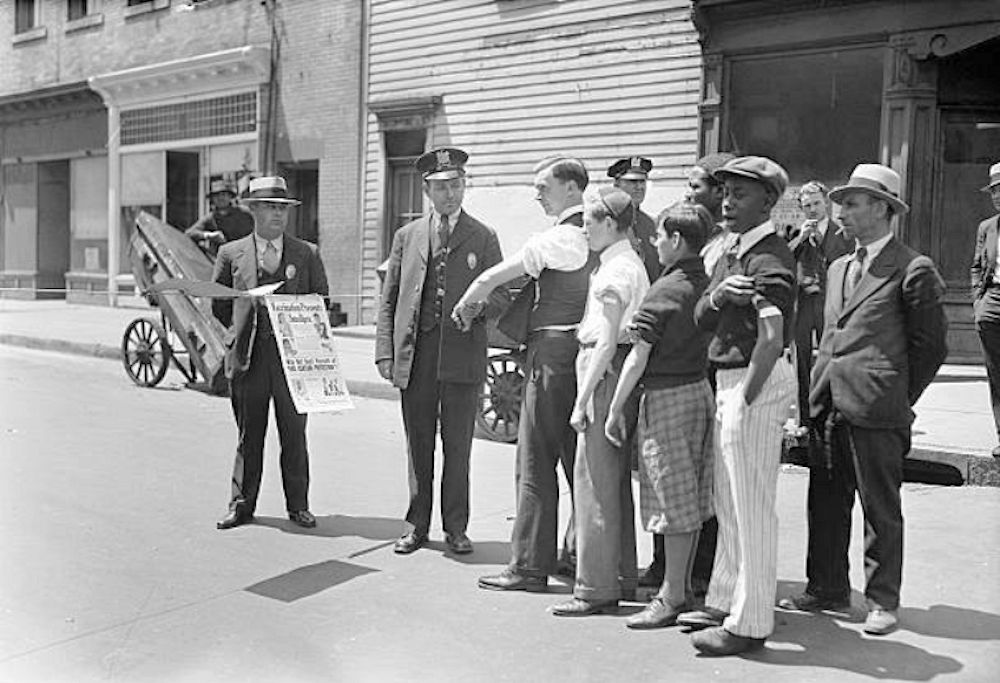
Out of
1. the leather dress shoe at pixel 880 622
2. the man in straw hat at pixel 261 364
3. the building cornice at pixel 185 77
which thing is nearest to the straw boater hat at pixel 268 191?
the man in straw hat at pixel 261 364

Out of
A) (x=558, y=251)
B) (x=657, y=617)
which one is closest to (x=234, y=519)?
(x=558, y=251)

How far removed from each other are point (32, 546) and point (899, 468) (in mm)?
4366

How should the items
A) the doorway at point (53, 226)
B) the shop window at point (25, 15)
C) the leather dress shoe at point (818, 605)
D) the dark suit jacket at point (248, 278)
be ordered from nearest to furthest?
the leather dress shoe at point (818, 605) < the dark suit jacket at point (248, 278) < the doorway at point (53, 226) < the shop window at point (25, 15)

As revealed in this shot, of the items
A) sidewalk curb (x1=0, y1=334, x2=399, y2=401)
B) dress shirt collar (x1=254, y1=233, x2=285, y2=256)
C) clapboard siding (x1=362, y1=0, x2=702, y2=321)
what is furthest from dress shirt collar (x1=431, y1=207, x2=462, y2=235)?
clapboard siding (x1=362, y1=0, x2=702, y2=321)

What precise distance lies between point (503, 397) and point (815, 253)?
9.74ft

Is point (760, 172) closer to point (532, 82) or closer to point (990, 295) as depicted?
point (990, 295)

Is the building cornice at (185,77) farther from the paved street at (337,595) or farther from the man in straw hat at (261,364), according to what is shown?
the man in straw hat at (261,364)

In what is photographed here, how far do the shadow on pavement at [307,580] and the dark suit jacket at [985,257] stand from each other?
195 inches

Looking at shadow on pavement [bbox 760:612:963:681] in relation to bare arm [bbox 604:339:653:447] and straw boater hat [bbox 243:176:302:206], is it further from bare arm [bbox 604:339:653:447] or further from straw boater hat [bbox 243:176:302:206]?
straw boater hat [bbox 243:176:302:206]

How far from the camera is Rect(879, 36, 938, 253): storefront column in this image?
11867 mm

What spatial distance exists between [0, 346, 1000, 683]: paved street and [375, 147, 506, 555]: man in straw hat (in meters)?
0.31

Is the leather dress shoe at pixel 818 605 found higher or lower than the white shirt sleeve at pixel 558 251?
lower

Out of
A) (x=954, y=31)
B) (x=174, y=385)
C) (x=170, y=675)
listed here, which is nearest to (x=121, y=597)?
(x=170, y=675)

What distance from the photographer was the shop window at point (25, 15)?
26.2m
